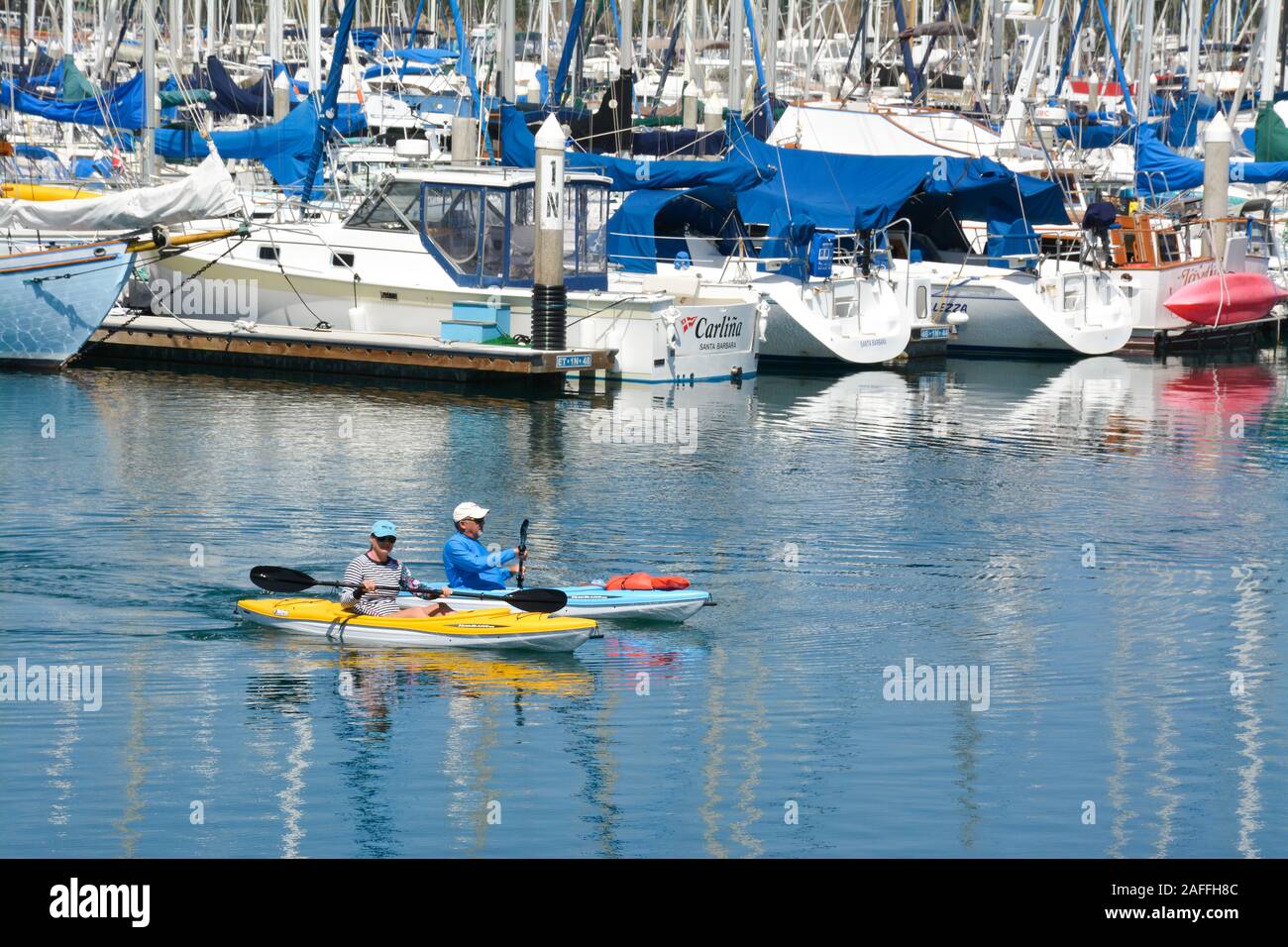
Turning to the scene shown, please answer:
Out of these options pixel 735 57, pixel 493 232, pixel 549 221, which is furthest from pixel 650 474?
pixel 735 57

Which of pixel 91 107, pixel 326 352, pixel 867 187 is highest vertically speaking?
pixel 91 107

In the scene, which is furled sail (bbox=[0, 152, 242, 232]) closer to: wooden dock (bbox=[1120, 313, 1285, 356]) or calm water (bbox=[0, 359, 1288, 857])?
calm water (bbox=[0, 359, 1288, 857])

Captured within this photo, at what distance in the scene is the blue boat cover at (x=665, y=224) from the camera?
37.1 meters

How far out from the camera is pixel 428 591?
1695 centimetres

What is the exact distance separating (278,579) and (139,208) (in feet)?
52.7

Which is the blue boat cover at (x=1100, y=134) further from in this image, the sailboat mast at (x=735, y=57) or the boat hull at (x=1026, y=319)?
the boat hull at (x=1026, y=319)

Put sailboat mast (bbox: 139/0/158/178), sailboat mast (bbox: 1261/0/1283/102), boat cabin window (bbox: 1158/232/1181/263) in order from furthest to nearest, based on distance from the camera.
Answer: sailboat mast (bbox: 1261/0/1283/102) < boat cabin window (bbox: 1158/232/1181/263) < sailboat mast (bbox: 139/0/158/178)

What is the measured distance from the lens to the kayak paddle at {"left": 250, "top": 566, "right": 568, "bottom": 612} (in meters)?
16.8

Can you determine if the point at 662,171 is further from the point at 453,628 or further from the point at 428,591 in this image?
the point at 453,628

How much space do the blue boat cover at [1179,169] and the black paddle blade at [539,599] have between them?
32015 millimetres

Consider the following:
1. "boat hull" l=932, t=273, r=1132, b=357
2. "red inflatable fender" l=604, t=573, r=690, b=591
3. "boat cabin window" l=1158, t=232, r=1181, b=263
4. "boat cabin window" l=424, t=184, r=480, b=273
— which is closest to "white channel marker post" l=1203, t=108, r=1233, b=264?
"boat cabin window" l=1158, t=232, r=1181, b=263

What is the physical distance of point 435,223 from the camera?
3247 centimetres

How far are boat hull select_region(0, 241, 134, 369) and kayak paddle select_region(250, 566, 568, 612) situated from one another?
15650 mm

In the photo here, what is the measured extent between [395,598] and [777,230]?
71.4 ft
